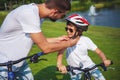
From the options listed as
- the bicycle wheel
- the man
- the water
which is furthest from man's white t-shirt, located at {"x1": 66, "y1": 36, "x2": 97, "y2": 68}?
the water

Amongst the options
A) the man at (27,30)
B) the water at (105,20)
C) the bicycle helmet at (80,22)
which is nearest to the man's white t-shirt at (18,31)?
the man at (27,30)

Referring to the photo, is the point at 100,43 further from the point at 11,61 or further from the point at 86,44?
the point at 11,61

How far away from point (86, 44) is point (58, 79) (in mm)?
3665

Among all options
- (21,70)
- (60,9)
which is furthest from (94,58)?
(60,9)

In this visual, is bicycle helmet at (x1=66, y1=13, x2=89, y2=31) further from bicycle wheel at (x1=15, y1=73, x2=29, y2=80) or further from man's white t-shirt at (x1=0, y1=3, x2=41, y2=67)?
bicycle wheel at (x1=15, y1=73, x2=29, y2=80)

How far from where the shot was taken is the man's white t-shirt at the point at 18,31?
438cm

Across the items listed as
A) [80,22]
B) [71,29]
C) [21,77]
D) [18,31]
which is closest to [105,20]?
→ [71,29]

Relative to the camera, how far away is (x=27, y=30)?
4.41 meters

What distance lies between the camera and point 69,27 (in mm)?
5852

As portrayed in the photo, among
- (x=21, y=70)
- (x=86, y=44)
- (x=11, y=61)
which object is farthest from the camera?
(x=86, y=44)

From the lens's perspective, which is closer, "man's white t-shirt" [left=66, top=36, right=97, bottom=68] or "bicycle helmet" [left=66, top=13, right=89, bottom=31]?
"bicycle helmet" [left=66, top=13, right=89, bottom=31]

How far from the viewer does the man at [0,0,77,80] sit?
4391 millimetres

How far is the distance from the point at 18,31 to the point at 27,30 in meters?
0.28

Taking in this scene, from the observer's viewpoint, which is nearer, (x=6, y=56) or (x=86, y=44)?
(x=6, y=56)
